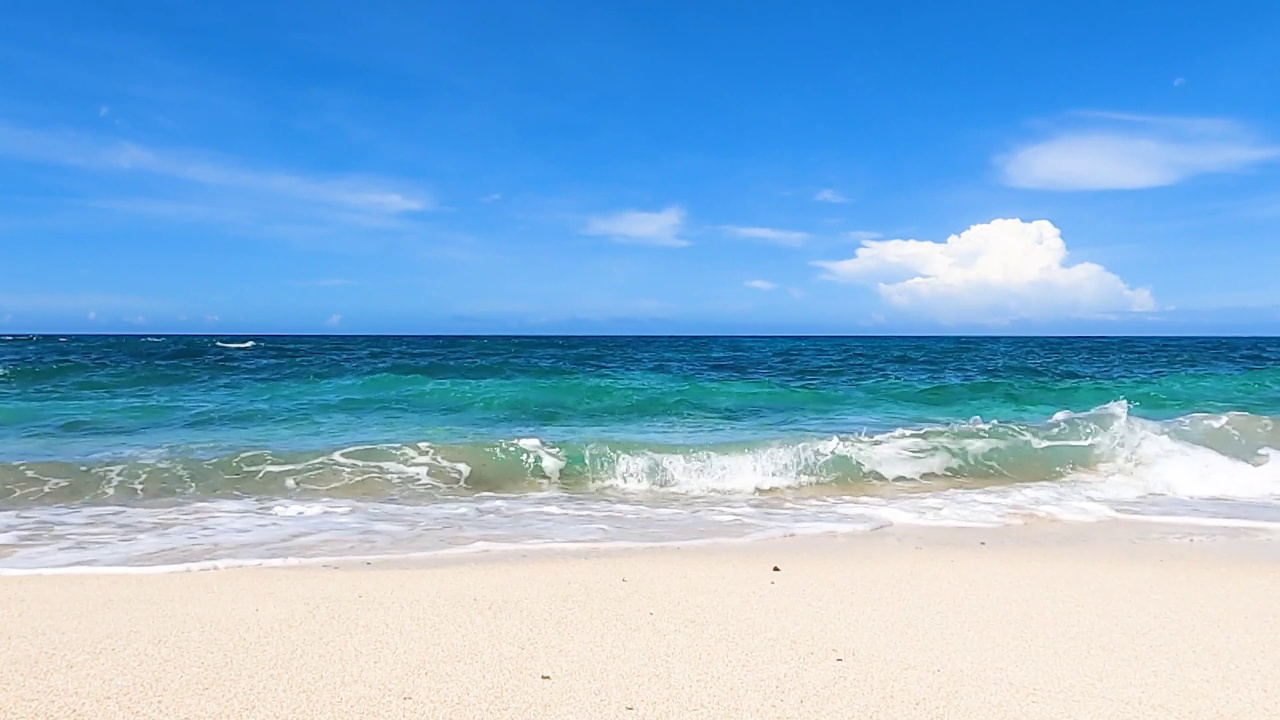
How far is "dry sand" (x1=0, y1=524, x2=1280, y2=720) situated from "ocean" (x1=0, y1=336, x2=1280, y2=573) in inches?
43.8

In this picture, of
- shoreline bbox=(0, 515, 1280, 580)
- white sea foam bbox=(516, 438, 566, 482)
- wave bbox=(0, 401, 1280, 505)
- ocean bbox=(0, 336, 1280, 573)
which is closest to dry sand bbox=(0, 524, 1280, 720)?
shoreline bbox=(0, 515, 1280, 580)

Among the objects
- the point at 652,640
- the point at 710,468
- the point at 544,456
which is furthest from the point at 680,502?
the point at 652,640

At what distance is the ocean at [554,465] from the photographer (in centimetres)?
607

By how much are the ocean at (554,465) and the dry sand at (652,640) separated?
3.65 feet

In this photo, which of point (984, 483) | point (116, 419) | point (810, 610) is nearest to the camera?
point (810, 610)

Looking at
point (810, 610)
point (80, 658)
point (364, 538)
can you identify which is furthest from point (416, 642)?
point (364, 538)

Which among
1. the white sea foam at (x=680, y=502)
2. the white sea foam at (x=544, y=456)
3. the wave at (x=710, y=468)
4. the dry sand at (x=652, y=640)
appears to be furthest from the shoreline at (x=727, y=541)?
the white sea foam at (x=544, y=456)

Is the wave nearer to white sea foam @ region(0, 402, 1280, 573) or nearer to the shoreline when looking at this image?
white sea foam @ region(0, 402, 1280, 573)

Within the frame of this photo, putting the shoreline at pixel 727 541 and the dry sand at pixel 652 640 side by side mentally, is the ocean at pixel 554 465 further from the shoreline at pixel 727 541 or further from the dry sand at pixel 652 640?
the dry sand at pixel 652 640

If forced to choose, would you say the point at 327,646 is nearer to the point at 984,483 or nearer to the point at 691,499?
the point at 691,499

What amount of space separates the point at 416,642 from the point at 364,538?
2678mm

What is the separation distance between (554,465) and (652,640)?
5782 mm

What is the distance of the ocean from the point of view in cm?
607

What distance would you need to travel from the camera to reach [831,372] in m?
21.9
